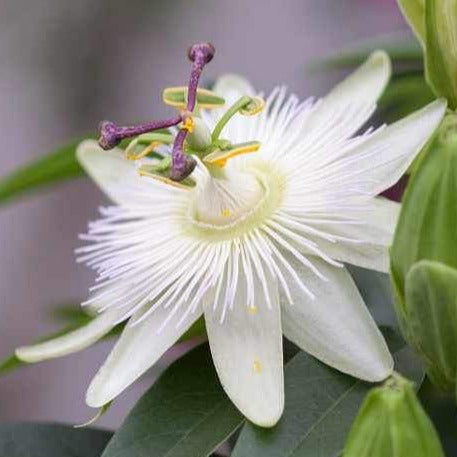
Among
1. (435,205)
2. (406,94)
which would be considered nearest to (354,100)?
(406,94)

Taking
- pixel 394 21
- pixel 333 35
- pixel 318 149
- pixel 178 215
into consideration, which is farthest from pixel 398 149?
pixel 333 35

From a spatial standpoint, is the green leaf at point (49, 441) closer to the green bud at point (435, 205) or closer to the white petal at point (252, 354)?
the white petal at point (252, 354)

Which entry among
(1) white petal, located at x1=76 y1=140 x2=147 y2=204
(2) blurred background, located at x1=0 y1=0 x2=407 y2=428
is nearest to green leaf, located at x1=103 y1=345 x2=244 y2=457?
(1) white petal, located at x1=76 y1=140 x2=147 y2=204

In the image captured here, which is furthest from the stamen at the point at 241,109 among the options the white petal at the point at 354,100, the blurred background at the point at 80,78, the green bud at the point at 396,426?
the blurred background at the point at 80,78

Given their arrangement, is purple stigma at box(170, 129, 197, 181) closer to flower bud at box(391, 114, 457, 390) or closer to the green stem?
the green stem

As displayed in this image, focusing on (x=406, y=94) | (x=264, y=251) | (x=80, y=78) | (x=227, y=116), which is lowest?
(x=80, y=78)

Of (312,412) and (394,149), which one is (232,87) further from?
(312,412)

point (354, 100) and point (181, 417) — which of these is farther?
point (354, 100)
